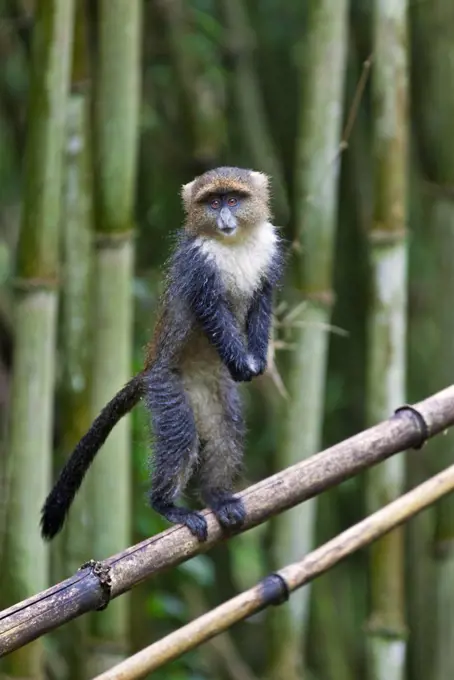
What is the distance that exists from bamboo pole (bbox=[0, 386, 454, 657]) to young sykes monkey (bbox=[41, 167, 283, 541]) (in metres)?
0.17

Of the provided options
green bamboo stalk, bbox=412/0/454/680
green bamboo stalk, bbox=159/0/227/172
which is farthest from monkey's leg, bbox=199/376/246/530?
green bamboo stalk, bbox=159/0/227/172

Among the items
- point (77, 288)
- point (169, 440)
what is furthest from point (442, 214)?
point (169, 440)

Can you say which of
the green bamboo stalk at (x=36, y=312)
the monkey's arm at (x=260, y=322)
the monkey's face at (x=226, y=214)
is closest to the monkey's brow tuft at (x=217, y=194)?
the monkey's face at (x=226, y=214)

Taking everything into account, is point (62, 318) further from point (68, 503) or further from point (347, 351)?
point (347, 351)

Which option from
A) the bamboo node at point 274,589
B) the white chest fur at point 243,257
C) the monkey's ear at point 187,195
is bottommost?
the bamboo node at point 274,589

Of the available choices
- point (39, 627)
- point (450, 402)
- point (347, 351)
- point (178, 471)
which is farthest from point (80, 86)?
point (347, 351)

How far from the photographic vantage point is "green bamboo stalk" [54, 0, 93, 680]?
3020 millimetres

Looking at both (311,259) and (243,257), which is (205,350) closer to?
(243,257)

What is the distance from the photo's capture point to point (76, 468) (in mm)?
2512

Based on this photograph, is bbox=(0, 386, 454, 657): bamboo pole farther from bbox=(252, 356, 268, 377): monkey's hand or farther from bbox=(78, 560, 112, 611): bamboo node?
bbox=(252, 356, 268, 377): monkey's hand

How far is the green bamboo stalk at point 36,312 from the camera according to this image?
2.59m

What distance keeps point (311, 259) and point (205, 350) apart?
1.62 ft

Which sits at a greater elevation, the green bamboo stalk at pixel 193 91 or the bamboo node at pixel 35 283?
the green bamboo stalk at pixel 193 91

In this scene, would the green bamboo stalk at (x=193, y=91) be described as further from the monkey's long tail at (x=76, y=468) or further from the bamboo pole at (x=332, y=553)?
the bamboo pole at (x=332, y=553)
